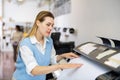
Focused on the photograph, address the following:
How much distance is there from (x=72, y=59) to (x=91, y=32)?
1976 mm

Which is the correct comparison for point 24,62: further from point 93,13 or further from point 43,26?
point 93,13

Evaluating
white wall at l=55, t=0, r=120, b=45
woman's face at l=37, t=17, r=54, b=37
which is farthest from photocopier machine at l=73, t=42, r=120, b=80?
white wall at l=55, t=0, r=120, b=45

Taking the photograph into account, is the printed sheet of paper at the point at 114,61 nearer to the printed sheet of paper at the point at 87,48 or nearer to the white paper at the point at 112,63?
the white paper at the point at 112,63

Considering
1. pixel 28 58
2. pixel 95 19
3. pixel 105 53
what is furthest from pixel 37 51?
pixel 95 19

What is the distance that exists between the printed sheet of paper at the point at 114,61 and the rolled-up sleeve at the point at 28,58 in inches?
26.8

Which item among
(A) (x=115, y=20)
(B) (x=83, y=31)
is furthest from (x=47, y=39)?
(B) (x=83, y=31)

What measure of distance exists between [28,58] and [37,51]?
18cm

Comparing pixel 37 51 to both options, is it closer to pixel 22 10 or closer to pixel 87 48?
pixel 87 48

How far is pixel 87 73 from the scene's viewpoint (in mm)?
1802

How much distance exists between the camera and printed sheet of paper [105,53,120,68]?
60.2 inches

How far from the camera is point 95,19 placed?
13.1ft

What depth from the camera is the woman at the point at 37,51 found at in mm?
1985

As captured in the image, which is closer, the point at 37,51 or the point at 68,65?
the point at 68,65

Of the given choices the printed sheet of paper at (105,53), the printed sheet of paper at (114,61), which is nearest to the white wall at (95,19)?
the printed sheet of paper at (105,53)
